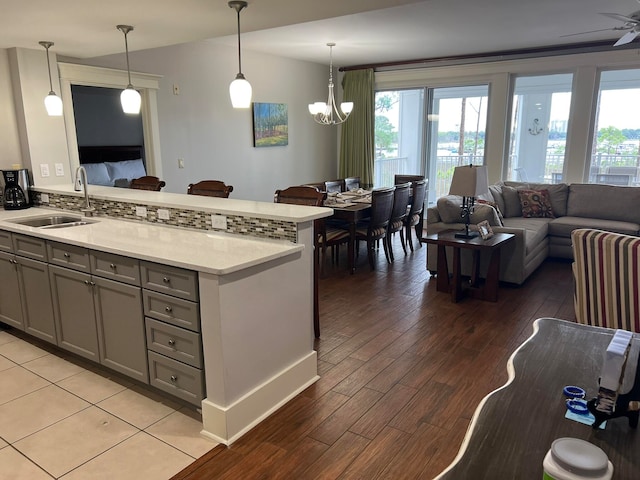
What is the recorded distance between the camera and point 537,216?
231 inches

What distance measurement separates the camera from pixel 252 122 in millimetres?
6727

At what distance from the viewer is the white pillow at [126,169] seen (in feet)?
19.9

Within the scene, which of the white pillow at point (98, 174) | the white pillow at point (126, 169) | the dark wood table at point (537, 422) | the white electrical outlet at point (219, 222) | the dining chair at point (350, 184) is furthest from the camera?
the dining chair at point (350, 184)

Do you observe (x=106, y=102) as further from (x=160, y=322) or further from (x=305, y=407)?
(x=305, y=407)

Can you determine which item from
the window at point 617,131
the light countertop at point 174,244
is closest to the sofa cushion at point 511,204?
the window at point 617,131

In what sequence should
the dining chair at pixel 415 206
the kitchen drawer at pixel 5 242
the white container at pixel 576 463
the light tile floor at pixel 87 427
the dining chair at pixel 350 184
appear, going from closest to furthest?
the white container at pixel 576 463, the light tile floor at pixel 87 427, the kitchen drawer at pixel 5 242, the dining chair at pixel 415 206, the dining chair at pixel 350 184

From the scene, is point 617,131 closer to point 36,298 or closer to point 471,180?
point 471,180

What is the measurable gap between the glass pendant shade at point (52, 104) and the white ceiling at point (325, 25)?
16.8 inches

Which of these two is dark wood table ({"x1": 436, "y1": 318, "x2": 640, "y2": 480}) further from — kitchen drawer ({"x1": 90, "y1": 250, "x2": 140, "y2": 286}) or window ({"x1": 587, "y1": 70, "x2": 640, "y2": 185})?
window ({"x1": 587, "y1": 70, "x2": 640, "y2": 185})

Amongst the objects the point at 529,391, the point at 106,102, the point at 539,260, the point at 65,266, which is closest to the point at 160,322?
the point at 65,266

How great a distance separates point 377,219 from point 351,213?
36cm

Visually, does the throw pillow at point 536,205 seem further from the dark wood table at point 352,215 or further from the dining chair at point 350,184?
the dining chair at point 350,184

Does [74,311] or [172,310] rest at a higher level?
[172,310]

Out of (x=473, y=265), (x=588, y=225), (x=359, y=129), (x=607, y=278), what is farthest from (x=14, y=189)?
(x=588, y=225)
